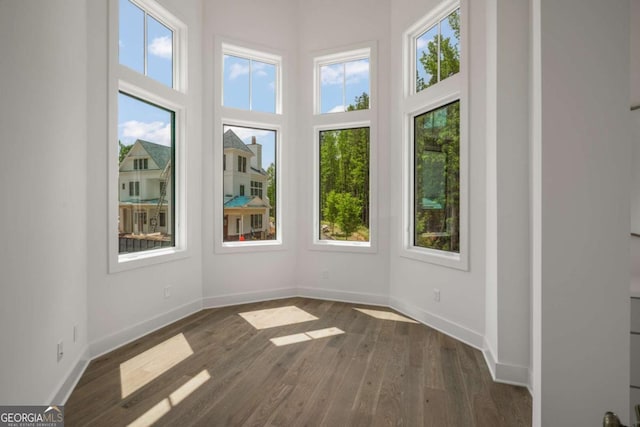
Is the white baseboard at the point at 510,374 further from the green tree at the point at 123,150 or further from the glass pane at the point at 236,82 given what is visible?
the glass pane at the point at 236,82

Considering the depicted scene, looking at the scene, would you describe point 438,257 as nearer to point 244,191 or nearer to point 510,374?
point 510,374

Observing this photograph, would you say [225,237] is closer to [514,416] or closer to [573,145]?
[514,416]

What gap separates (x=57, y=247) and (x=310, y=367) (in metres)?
1.89

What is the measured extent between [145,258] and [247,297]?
56.8 inches

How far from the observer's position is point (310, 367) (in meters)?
2.60

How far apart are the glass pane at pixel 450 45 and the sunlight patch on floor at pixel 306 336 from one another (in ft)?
9.19

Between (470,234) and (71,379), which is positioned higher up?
(470,234)

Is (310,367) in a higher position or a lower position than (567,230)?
lower

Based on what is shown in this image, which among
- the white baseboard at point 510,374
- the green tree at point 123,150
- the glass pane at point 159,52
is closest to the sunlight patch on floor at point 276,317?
the white baseboard at point 510,374

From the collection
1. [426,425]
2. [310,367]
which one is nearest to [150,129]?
[310,367]

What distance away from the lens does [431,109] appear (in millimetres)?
3666

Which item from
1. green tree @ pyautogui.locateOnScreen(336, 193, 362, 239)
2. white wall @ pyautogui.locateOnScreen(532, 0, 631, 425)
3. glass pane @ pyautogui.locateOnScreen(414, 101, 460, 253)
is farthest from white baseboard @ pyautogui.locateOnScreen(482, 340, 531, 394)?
green tree @ pyautogui.locateOnScreen(336, 193, 362, 239)

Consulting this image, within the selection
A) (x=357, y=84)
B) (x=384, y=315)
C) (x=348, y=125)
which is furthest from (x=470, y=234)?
(x=357, y=84)

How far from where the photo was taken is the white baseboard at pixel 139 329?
279cm
